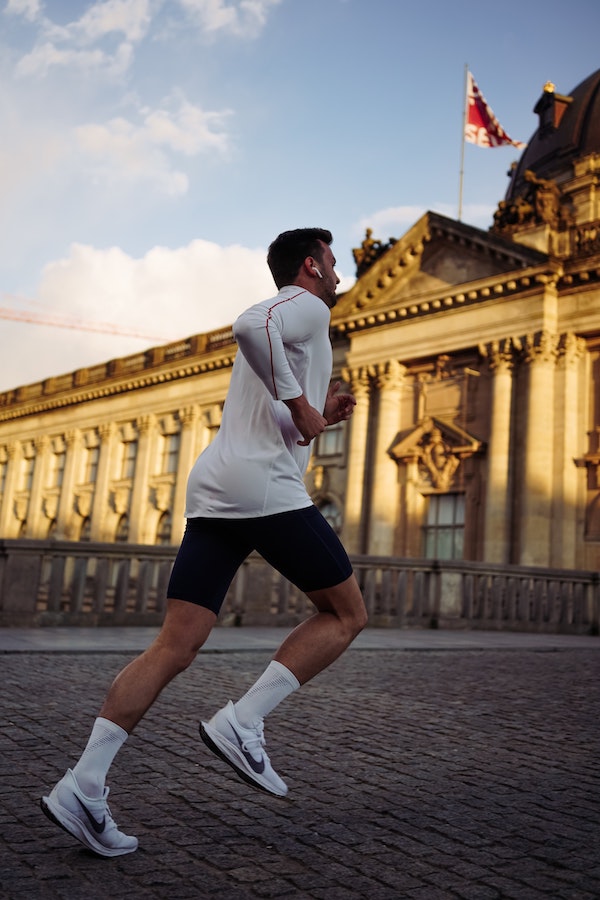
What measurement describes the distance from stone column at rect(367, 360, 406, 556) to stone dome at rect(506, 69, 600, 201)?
42.5 feet

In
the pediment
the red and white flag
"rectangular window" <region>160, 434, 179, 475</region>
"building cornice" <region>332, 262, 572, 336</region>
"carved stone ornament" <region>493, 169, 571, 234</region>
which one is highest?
the red and white flag

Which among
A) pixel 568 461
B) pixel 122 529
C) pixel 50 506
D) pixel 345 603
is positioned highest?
pixel 568 461

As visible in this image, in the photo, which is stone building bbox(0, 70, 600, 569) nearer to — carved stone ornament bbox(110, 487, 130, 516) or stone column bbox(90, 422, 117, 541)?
carved stone ornament bbox(110, 487, 130, 516)

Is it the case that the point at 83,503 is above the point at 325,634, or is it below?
above

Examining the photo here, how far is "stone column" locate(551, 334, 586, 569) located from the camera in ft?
88.9

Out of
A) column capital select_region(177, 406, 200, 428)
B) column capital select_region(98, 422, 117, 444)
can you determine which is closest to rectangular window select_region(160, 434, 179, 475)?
column capital select_region(177, 406, 200, 428)

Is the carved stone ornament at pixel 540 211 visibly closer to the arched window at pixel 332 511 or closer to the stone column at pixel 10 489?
the arched window at pixel 332 511

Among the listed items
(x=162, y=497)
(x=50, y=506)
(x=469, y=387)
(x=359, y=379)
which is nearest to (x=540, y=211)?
(x=469, y=387)

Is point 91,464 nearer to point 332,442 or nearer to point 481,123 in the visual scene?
point 332,442

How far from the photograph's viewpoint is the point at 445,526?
31.2 meters

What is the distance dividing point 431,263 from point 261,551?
30.7 metres

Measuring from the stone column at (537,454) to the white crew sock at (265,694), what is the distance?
24784 mm

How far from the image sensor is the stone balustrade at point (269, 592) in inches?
493

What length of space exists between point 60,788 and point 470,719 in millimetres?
3710
